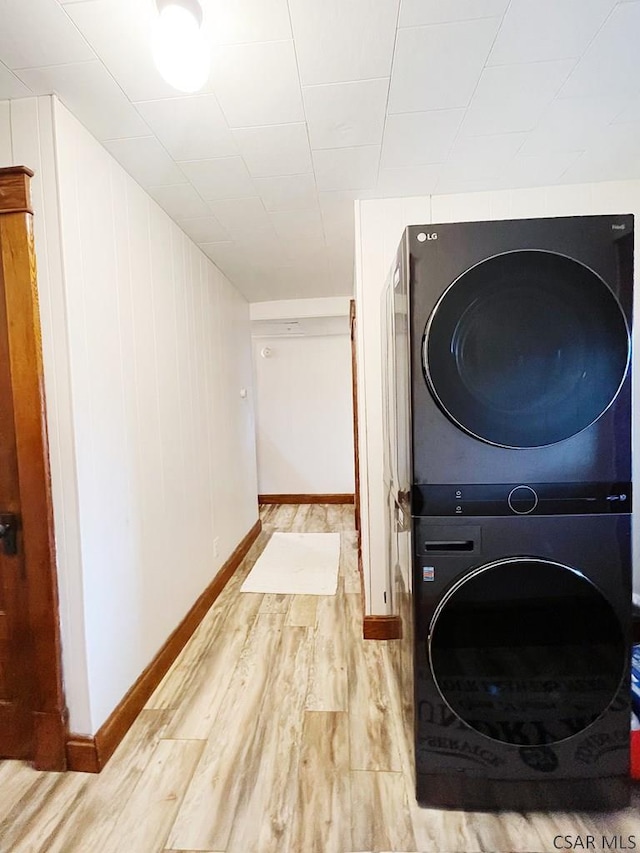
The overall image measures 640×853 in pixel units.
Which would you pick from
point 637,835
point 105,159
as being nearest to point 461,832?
point 637,835

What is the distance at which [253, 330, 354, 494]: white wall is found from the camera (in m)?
4.83

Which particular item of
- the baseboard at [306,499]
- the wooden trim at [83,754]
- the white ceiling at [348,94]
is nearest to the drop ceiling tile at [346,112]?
the white ceiling at [348,94]

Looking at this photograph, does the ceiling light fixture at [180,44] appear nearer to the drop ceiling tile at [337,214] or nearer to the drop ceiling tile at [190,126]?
the drop ceiling tile at [190,126]

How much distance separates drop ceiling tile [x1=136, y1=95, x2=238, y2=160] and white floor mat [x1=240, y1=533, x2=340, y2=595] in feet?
8.01

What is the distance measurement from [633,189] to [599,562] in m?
1.81

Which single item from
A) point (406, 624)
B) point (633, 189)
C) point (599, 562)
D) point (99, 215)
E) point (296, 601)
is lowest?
point (296, 601)

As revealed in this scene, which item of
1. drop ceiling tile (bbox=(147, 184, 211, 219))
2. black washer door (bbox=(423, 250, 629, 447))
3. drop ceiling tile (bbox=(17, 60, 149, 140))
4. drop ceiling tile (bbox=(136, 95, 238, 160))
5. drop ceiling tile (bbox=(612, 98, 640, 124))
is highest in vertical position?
drop ceiling tile (bbox=(147, 184, 211, 219))

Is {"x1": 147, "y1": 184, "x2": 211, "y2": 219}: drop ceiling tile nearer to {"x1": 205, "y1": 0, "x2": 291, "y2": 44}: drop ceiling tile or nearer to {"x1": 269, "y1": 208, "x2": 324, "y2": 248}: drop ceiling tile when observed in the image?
{"x1": 269, "y1": 208, "x2": 324, "y2": 248}: drop ceiling tile

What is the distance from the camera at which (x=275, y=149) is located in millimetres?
1510

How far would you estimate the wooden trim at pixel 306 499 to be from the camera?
4.89 m

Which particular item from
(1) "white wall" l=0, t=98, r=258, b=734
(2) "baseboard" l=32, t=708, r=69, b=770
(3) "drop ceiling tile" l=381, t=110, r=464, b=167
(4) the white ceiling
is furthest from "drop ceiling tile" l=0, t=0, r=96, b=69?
(2) "baseboard" l=32, t=708, r=69, b=770

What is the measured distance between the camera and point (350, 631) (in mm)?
2133

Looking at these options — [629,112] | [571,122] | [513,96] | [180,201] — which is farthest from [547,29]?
[180,201]

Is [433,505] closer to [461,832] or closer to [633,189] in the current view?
[461,832]
